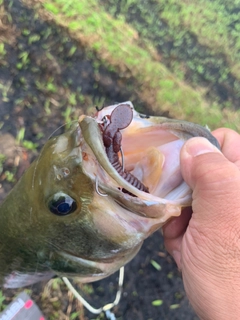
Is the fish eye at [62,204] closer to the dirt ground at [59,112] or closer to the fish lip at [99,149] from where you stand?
the fish lip at [99,149]

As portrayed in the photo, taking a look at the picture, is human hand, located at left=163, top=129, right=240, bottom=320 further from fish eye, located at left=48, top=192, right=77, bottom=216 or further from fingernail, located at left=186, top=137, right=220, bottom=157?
fish eye, located at left=48, top=192, right=77, bottom=216

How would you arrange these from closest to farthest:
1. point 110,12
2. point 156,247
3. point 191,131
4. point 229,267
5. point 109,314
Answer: point 229,267 < point 191,131 < point 109,314 < point 156,247 < point 110,12

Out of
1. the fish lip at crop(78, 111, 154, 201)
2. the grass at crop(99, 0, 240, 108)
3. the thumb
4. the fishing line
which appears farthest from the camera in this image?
the grass at crop(99, 0, 240, 108)

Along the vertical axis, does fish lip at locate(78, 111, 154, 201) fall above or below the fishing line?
above

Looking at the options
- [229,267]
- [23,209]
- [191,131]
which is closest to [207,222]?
[229,267]

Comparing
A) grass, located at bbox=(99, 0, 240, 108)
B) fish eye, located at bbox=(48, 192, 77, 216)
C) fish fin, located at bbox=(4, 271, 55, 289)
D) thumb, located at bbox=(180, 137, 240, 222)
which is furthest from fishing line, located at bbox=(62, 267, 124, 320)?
grass, located at bbox=(99, 0, 240, 108)

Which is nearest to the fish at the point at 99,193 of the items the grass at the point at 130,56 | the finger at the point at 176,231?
the finger at the point at 176,231

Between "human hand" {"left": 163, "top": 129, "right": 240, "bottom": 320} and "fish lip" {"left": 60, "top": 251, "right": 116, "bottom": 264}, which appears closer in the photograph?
"human hand" {"left": 163, "top": 129, "right": 240, "bottom": 320}

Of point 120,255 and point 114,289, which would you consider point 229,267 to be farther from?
point 114,289
